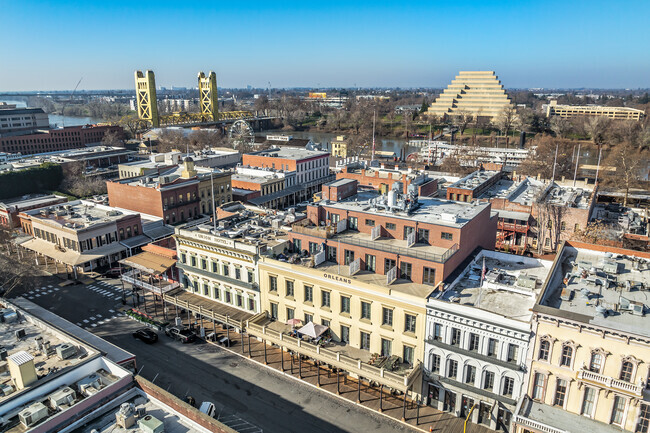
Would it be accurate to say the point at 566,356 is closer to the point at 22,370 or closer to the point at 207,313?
the point at 207,313

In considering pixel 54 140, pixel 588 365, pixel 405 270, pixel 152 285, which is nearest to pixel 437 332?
pixel 405 270

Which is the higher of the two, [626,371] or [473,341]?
[626,371]

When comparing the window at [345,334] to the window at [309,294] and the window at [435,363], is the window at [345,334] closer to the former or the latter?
the window at [309,294]

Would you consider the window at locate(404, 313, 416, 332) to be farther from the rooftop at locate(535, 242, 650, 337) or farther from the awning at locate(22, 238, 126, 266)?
the awning at locate(22, 238, 126, 266)

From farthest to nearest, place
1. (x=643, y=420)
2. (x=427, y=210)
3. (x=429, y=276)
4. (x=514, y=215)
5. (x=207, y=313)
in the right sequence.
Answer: (x=514, y=215) → (x=207, y=313) → (x=427, y=210) → (x=429, y=276) → (x=643, y=420)

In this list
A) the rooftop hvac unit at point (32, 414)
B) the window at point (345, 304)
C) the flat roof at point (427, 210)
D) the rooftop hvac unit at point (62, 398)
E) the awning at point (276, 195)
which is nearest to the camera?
the rooftop hvac unit at point (32, 414)

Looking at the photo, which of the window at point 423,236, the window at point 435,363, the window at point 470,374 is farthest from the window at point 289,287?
the window at point 470,374

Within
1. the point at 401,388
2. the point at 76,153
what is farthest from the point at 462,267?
the point at 76,153

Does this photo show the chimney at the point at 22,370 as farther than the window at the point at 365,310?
No
